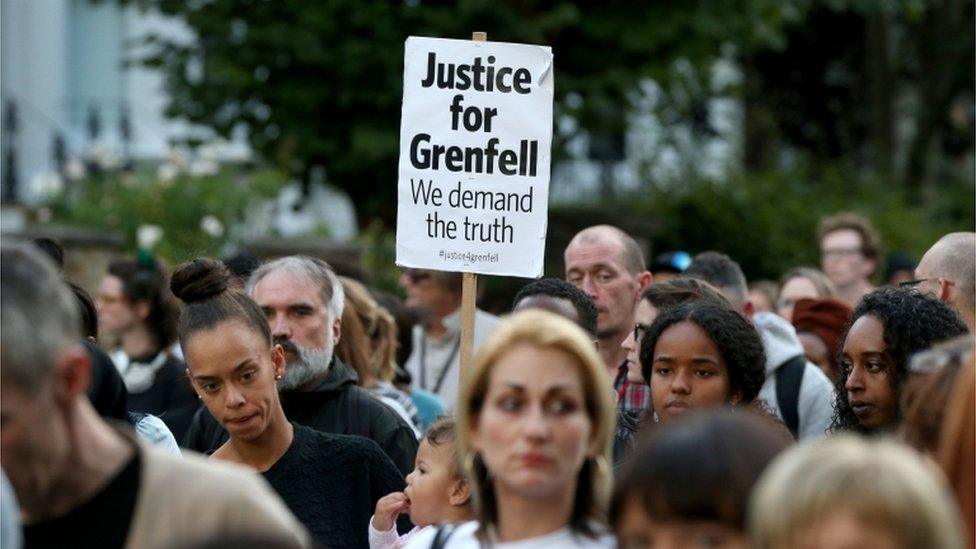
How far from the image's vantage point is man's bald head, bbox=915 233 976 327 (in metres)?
6.98

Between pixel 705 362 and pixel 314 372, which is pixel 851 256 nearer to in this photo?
pixel 314 372

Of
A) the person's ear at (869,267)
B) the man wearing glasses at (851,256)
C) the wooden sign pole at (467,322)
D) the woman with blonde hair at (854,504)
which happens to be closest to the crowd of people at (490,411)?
the woman with blonde hair at (854,504)

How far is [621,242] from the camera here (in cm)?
820

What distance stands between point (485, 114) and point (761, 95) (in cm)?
2079

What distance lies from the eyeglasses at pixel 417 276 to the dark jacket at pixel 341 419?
9.69ft

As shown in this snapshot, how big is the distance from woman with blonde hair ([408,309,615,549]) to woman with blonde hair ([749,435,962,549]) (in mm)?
777

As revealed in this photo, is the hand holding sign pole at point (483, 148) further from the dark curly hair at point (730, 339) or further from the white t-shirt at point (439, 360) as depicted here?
the white t-shirt at point (439, 360)

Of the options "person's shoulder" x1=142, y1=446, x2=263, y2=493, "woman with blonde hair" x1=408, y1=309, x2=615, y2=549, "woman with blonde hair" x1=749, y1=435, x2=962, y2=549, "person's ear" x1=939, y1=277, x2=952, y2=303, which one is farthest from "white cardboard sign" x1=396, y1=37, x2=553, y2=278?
"woman with blonde hair" x1=749, y1=435, x2=962, y2=549

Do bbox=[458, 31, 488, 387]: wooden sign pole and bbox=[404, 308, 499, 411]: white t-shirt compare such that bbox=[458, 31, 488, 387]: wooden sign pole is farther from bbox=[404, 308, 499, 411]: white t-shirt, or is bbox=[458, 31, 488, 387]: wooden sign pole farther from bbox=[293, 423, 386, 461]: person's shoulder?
bbox=[404, 308, 499, 411]: white t-shirt

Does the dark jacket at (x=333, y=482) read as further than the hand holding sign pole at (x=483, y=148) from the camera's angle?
No

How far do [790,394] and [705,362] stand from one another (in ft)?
6.81

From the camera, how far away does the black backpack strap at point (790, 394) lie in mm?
7902

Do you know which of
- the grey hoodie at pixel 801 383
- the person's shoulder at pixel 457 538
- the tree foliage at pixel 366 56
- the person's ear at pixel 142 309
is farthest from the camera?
the tree foliage at pixel 366 56

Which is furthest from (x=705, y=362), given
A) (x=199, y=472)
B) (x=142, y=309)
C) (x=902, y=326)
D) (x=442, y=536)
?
(x=142, y=309)
